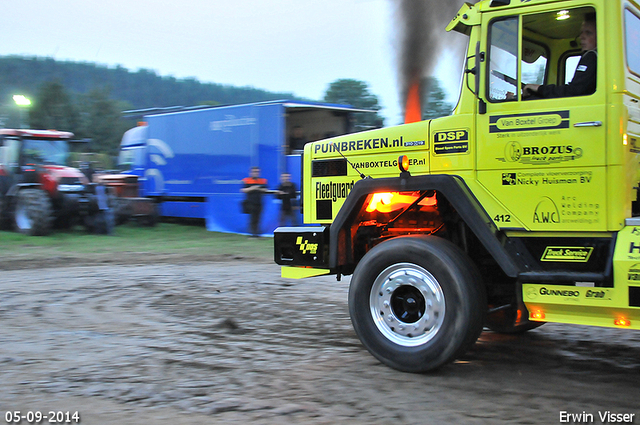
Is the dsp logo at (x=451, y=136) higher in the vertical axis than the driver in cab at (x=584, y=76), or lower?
lower

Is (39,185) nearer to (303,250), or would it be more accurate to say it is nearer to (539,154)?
(303,250)

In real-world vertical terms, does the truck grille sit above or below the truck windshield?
below

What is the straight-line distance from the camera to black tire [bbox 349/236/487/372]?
4.20 m

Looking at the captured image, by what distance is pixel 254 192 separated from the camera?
14.2m

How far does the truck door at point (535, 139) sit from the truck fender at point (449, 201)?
15 centimetres

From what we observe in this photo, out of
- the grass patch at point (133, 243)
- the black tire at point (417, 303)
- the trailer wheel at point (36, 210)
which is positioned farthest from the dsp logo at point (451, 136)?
the trailer wheel at point (36, 210)

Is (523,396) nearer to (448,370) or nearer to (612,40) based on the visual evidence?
(448,370)

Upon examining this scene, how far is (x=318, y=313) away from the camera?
21.8 ft

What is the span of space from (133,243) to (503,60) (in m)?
11.4

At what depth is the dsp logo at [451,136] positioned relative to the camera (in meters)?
4.44

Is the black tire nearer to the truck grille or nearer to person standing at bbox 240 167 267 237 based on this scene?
person standing at bbox 240 167 267 237

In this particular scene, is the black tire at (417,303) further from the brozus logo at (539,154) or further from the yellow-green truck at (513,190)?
the brozus logo at (539,154)

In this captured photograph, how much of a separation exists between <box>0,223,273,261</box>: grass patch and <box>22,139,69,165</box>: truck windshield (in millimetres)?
1851

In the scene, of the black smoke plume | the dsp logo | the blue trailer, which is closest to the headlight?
the blue trailer
